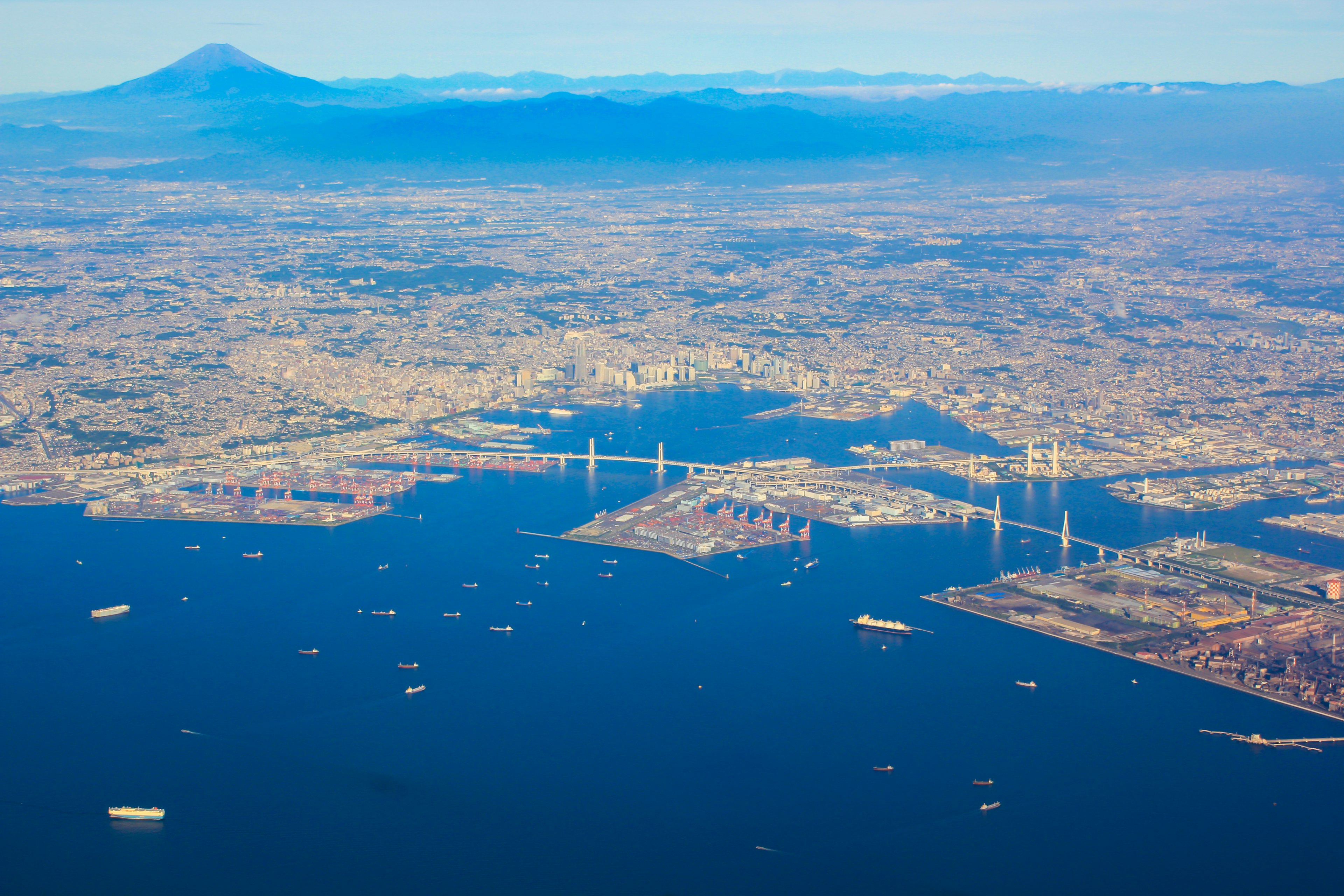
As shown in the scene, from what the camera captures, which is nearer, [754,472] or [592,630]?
[592,630]

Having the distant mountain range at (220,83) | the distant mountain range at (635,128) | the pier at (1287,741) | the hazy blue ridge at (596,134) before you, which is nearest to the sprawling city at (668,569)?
the pier at (1287,741)

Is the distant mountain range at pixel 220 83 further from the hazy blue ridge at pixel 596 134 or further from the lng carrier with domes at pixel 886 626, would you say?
the lng carrier with domes at pixel 886 626

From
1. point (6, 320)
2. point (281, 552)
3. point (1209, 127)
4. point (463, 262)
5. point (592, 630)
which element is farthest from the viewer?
point (1209, 127)

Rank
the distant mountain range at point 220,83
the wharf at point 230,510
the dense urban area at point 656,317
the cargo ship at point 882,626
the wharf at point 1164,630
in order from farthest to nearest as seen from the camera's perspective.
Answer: the distant mountain range at point 220,83 < the dense urban area at point 656,317 < the wharf at point 230,510 < the cargo ship at point 882,626 < the wharf at point 1164,630

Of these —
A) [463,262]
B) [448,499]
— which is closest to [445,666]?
[448,499]

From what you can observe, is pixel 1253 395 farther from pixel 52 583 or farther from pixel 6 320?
pixel 6 320

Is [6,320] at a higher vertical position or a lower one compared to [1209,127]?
lower
